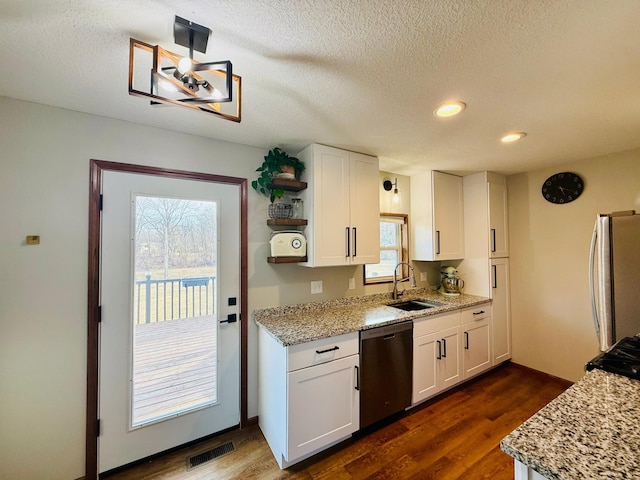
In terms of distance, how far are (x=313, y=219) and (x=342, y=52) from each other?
123cm

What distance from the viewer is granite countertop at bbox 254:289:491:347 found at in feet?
6.01

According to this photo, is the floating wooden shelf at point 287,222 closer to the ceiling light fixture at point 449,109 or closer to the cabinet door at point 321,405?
the cabinet door at point 321,405

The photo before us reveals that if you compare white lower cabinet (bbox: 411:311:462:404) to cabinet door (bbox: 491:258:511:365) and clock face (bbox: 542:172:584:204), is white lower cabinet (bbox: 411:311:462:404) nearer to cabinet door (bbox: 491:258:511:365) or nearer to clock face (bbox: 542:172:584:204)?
cabinet door (bbox: 491:258:511:365)

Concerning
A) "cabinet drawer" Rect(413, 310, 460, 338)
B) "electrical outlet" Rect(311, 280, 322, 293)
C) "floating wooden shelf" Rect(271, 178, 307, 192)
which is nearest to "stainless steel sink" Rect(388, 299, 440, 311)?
"cabinet drawer" Rect(413, 310, 460, 338)

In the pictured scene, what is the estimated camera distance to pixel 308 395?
69.0 inches

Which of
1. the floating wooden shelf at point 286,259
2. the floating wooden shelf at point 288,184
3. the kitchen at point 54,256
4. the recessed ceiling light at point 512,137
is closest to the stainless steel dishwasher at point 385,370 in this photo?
the floating wooden shelf at point 286,259

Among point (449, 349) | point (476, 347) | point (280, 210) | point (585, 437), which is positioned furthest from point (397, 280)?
point (585, 437)

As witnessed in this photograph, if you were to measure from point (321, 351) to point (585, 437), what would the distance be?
1.32 metres

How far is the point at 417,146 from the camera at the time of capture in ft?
7.41

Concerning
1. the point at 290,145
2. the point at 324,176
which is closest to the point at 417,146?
the point at 324,176

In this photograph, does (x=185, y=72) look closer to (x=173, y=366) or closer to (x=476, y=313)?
(x=173, y=366)

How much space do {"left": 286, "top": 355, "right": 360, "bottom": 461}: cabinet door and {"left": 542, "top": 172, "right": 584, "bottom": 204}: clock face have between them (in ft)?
9.42

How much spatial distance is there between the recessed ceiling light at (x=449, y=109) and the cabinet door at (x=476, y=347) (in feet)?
7.01

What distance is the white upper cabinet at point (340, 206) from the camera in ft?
7.18
